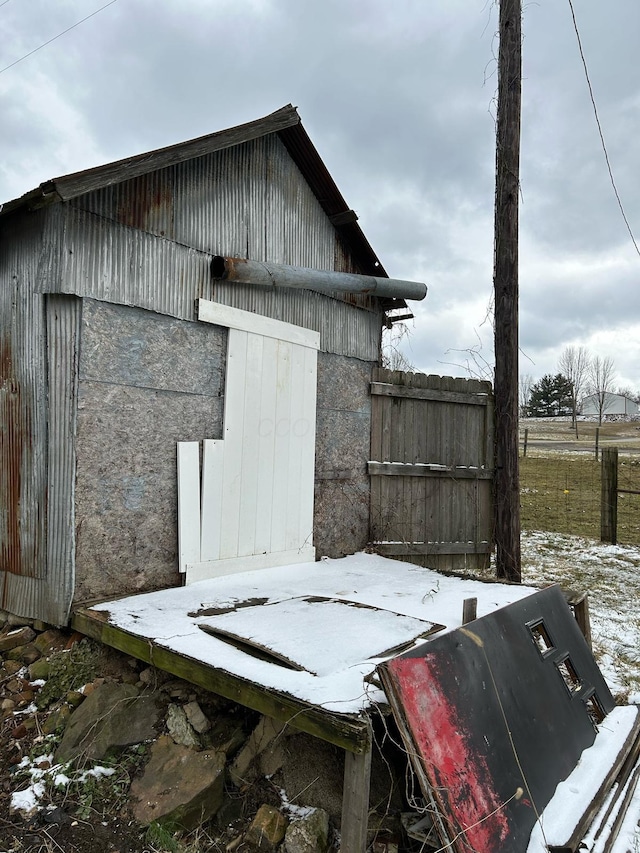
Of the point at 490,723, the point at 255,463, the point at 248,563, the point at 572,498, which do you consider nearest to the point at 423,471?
the point at 255,463

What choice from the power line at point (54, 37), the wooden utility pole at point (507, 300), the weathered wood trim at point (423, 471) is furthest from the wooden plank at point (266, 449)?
the power line at point (54, 37)

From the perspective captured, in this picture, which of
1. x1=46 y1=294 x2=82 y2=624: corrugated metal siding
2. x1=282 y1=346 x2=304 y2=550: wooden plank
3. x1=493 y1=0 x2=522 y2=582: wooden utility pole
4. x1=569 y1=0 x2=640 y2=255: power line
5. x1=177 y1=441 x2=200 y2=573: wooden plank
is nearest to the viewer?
x1=46 y1=294 x2=82 y2=624: corrugated metal siding

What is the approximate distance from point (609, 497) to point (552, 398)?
4935 cm

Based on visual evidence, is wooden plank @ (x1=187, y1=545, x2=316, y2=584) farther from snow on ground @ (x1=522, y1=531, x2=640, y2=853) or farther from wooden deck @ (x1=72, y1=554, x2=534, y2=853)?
snow on ground @ (x1=522, y1=531, x2=640, y2=853)

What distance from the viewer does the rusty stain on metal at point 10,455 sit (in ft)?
12.8

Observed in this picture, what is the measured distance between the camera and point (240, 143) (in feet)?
15.5

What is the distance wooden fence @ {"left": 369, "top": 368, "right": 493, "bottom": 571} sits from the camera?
616 centimetres

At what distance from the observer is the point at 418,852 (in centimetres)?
230

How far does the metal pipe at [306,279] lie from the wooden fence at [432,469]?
3.23ft

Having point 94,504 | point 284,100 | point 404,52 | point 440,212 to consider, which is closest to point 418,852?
point 94,504

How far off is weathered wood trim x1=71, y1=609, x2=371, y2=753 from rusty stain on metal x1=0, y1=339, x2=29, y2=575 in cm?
90

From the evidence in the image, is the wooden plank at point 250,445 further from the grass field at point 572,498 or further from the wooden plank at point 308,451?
the grass field at point 572,498

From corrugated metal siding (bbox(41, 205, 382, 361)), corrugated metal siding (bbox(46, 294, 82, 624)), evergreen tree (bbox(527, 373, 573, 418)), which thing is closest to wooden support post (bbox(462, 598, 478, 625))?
corrugated metal siding (bbox(46, 294, 82, 624))

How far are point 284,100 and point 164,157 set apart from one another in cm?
191
